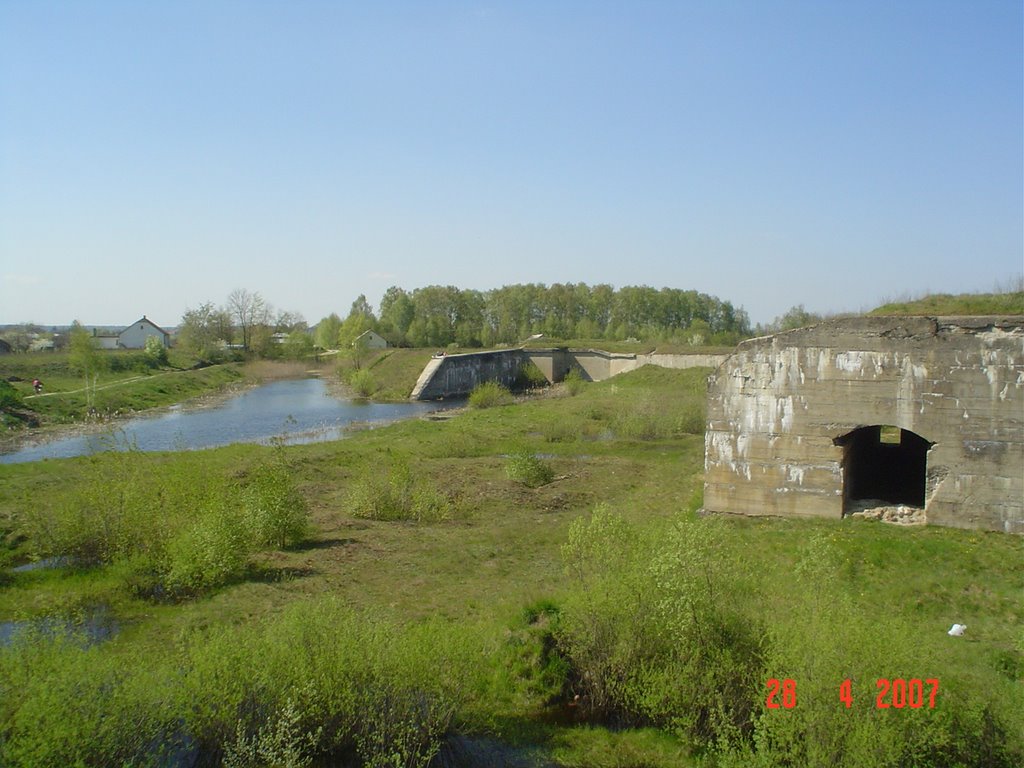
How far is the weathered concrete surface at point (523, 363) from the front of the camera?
48094mm

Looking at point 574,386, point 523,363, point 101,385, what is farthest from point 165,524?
point 523,363

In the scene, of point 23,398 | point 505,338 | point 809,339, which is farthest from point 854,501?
point 505,338

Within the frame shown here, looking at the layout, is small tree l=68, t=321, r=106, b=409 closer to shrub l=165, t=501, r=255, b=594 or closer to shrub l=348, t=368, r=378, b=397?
shrub l=348, t=368, r=378, b=397

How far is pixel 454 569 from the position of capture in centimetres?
1270

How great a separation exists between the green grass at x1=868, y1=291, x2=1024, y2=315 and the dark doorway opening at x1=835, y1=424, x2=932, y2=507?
2.56 metres

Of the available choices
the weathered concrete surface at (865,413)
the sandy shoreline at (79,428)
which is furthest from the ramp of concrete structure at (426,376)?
the weathered concrete surface at (865,413)

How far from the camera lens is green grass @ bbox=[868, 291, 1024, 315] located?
14.4 m

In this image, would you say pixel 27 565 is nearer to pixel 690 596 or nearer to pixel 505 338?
pixel 690 596

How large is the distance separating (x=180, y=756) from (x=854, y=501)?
12.4 meters

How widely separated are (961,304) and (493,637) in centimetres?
1211

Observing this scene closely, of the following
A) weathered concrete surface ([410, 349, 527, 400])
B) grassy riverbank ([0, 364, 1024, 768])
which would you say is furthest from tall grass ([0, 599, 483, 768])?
weathered concrete surface ([410, 349, 527, 400])

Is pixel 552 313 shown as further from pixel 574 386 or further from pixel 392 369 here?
pixel 574 386

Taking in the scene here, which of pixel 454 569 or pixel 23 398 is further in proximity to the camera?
pixel 23 398
